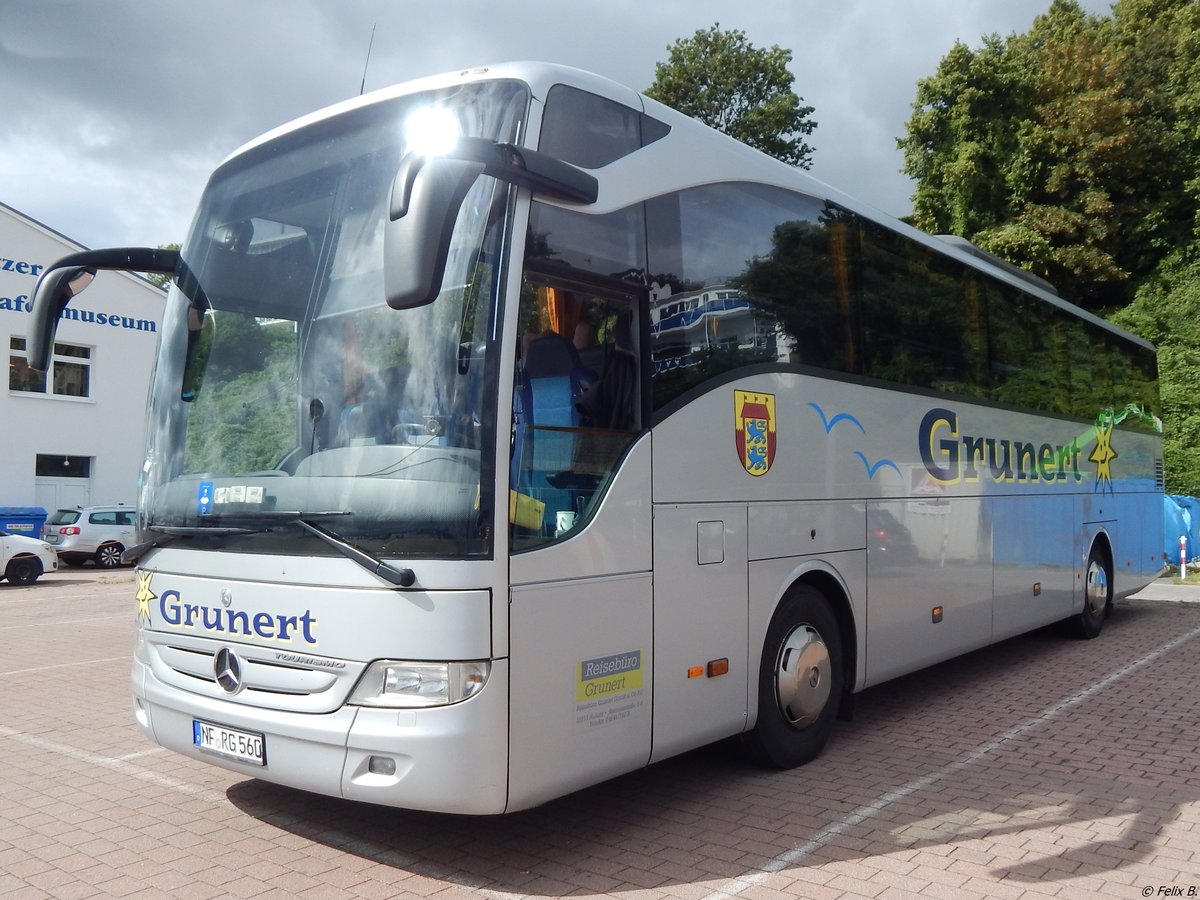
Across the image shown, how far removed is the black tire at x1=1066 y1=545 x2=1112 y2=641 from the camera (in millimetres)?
11711

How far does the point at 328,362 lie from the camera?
4648 millimetres

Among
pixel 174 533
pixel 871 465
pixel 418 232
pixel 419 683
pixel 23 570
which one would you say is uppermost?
pixel 418 232

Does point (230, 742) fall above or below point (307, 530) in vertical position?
below

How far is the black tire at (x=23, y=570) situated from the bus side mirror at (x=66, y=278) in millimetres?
18588

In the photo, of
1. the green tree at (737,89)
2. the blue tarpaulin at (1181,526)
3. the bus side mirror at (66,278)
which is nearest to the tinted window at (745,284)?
the bus side mirror at (66,278)

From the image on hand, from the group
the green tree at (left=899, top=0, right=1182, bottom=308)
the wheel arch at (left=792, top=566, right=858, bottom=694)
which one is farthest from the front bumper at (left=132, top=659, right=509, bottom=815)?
the green tree at (left=899, top=0, right=1182, bottom=308)

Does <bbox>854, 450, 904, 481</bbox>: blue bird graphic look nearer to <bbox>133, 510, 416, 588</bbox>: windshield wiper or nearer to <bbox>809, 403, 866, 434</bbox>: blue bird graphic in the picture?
<bbox>809, 403, 866, 434</bbox>: blue bird graphic

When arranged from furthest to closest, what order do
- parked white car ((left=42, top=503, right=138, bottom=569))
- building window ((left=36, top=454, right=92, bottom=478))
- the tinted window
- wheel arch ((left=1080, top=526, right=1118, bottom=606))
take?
building window ((left=36, top=454, right=92, bottom=478)) < parked white car ((left=42, top=503, right=138, bottom=569)) < wheel arch ((left=1080, top=526, right=1118, bottom=606)) < the tinted window

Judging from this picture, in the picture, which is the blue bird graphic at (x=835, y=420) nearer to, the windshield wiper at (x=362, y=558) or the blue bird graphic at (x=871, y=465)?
the blue bird graphic at (x=871, y=465)

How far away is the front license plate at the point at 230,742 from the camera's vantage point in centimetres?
462

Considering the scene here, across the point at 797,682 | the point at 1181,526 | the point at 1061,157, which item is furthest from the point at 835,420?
the point at 1061,157

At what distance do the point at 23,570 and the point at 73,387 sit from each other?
10377mm

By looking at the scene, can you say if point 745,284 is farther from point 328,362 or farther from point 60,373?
point 60,373

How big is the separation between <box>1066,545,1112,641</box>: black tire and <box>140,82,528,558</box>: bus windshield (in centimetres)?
948
